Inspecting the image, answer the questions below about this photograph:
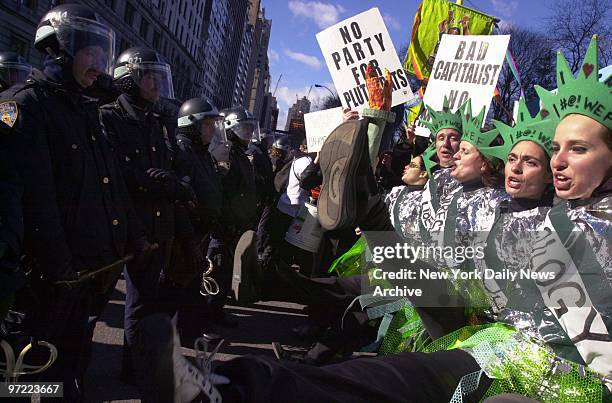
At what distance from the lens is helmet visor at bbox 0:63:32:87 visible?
534 cm

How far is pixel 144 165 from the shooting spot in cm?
348

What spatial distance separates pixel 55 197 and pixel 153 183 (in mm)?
955

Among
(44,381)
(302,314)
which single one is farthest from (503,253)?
(302,314)

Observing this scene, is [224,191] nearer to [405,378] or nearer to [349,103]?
[349,103]

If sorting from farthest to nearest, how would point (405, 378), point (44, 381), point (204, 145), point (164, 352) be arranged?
1. point (204, 145)
2. point (44, 381)
3. point (405, 378)
4. point (164, 352)

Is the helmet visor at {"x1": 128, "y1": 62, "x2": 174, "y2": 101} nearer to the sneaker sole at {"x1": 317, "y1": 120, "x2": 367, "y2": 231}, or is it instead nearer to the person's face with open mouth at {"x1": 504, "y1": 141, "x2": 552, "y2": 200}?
the sneaker sole at {"x1": 317, "y1": 120, "x2": 367, "y2": 231}

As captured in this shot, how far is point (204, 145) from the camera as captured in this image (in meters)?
4.88

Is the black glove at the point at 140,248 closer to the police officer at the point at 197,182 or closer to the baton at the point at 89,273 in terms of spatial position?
the baton at the point at 89,273

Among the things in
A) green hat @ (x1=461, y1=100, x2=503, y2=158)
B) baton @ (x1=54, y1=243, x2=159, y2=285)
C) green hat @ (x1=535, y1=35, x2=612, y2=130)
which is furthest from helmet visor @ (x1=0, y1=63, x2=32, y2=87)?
green hat @ (x1=535, y1=35, x2=612, y2=130)

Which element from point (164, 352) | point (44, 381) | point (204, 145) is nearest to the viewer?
point (164, 352)

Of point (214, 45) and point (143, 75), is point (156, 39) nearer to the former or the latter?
point (214, 45)

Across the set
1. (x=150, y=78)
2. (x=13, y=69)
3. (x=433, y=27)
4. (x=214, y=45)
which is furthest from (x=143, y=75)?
(x=214, y=45)

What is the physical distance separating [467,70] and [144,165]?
311 centimetres

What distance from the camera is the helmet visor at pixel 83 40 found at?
2770mm
